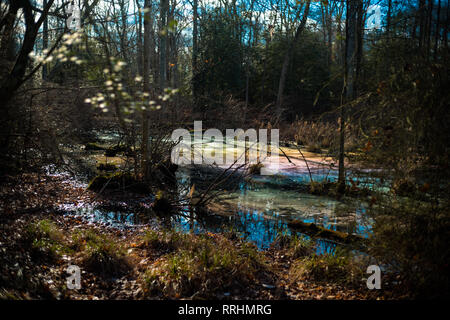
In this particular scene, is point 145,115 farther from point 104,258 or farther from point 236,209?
point 104,258

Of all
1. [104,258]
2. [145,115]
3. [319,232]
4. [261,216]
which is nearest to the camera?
[104,258]

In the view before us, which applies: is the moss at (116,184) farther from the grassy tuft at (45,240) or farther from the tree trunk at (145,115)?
the grassy tuft at (45,240)

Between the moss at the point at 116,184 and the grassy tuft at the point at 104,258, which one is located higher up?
the moss at the point at 116,184

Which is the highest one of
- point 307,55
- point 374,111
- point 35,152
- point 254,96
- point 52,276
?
point 307,55

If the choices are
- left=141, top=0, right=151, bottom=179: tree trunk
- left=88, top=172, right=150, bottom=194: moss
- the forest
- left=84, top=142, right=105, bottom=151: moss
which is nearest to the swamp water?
the forest

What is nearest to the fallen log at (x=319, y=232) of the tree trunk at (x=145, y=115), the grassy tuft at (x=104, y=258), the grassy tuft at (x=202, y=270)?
the grassy tuft at (x=202, y=270)

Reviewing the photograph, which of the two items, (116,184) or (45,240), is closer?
(45,240)

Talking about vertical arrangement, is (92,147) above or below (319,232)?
above

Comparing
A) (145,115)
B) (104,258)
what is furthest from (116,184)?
(104,258)

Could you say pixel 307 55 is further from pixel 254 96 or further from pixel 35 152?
pixel 35 152

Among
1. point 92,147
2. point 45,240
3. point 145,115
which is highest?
point 145,115

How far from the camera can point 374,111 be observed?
12.2ft
